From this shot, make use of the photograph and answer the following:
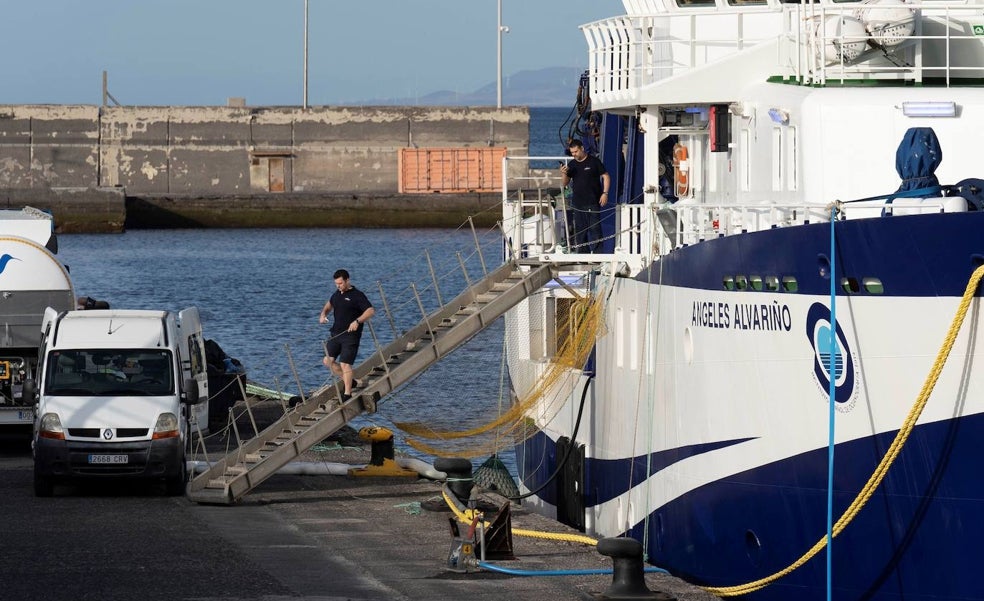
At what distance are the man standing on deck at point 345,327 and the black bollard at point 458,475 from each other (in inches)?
70.3

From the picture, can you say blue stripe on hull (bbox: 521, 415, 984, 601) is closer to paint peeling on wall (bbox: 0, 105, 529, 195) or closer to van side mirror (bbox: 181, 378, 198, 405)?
van side mirror (bbox: 181, 378, 198, 405)

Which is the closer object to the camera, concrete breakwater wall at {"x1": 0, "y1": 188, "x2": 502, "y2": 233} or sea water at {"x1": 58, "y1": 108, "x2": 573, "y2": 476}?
sea water at {"x1": 58, "y1": 108, "x2": 573, "y2": 476}

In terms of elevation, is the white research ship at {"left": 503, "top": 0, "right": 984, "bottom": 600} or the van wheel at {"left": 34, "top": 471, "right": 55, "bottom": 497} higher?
the white research ship at {"left": 503, "top": 0, "right": 984, "bottom": 600}

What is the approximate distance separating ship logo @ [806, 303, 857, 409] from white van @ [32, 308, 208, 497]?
31.7ft

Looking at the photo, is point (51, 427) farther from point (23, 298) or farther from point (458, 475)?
point (23, 298)

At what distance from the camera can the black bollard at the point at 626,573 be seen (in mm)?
13219

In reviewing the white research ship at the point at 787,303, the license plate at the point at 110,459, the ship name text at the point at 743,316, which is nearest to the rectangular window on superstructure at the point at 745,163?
the white research ship at the point at 787,303

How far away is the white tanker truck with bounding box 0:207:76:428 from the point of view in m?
25.0

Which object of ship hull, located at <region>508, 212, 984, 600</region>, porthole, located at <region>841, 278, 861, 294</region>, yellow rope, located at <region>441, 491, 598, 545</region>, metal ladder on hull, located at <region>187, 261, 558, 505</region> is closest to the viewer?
ship hull, located at <region>508, 212, 984, 600</region>

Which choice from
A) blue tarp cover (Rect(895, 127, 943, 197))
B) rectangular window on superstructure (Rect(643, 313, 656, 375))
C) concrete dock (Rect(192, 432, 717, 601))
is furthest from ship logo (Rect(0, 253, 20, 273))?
blue tarp cover (Rect(895, 127, 943, 197))

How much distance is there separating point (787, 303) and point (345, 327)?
8141 millimetres

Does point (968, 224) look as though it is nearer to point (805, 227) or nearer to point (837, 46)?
point (805, 227)

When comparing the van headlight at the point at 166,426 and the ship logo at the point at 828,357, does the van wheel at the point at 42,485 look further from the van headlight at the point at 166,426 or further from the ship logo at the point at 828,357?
the ship logo at the point at 828,357

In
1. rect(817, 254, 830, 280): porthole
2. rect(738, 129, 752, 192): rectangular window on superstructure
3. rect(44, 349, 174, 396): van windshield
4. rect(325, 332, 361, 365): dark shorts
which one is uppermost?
rect(738, 129, 752, 192): rectangular window on superstructure
